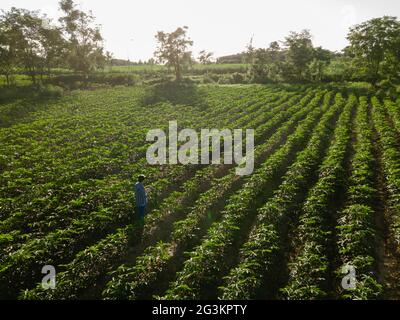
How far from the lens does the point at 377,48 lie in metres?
41.6

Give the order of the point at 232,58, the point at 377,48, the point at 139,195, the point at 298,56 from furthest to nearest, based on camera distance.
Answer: the point at 232,58
the point at 298,56
the point at 377,48
the point at 139,195

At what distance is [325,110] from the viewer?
95.5ft

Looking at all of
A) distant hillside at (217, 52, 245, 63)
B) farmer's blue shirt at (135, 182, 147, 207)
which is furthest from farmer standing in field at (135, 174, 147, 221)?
distant hillside at (217, 52, 245, 63)

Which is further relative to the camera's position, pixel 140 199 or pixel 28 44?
pixel 28 44

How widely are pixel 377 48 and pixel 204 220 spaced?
41249 mm

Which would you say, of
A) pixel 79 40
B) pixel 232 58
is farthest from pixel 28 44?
pixel 232 58

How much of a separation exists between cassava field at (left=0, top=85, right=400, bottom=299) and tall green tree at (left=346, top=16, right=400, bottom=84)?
26349 mm

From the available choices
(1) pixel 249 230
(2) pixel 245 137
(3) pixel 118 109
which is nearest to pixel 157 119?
(3) pixel 118 109

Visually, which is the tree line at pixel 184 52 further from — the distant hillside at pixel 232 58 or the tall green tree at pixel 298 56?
the distant hillside at pixel 232 58

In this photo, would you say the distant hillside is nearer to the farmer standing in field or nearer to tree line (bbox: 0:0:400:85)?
tree line (bbox: 0:0:400:85)

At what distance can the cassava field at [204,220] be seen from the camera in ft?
26.2

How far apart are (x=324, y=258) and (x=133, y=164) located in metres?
10.8

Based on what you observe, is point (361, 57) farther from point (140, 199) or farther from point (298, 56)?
point (140, 199)

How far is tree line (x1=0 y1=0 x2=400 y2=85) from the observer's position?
42.0 m
